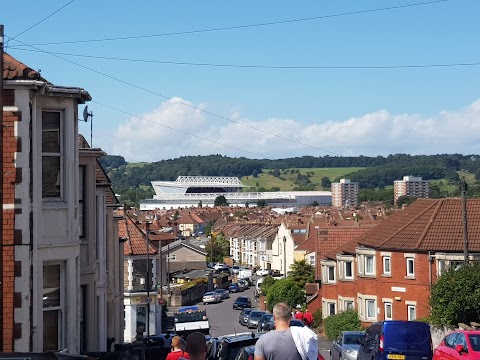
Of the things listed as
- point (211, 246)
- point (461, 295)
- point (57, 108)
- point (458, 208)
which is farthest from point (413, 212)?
point (211, 246)

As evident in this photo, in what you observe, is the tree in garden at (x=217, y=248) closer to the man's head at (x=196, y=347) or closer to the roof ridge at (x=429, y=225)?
the roof ridge at (x=429, y=225)

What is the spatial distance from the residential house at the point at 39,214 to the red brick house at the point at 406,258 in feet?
90.3

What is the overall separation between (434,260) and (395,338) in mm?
24347

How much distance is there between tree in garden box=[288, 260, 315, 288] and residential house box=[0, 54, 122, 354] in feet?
168

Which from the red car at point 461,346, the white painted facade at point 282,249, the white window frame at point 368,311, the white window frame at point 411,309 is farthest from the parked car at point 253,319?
the white painted facade at point 282,249

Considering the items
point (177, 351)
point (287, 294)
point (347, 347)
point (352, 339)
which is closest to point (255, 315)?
point (287, 294)

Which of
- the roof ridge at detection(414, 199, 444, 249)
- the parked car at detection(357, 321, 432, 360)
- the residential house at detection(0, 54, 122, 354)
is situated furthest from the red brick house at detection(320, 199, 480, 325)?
the residential house at detection(0, 54, 122, 354)

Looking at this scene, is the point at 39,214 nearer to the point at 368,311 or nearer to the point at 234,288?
the point at 368,311

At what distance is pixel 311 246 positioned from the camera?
84.1 m

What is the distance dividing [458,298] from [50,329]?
69.0ft

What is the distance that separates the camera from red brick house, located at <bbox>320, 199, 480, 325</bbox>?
1740 inches

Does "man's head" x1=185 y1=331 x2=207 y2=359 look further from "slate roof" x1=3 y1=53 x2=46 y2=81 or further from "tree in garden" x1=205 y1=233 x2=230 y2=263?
"tree in garden" x1=205 y1=233 x2=230 y2=263

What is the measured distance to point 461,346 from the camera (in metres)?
18.4

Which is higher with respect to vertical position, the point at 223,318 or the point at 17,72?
the point at 17,72
